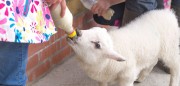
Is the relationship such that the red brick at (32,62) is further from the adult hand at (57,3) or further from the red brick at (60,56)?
the adult hand at (57,3)

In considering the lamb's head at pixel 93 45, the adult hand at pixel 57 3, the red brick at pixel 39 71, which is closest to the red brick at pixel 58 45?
the red brick at pixel 39 71

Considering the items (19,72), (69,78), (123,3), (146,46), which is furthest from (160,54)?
(19,72)

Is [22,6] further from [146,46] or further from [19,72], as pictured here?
[146,46]

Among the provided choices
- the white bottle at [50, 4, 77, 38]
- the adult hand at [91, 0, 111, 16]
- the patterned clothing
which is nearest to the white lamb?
the adult hand at [91, 0, 111, 16]

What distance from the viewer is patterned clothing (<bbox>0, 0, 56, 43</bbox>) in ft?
3.45

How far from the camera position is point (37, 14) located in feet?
3.86

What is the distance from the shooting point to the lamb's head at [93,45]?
1824mm

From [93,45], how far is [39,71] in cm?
83

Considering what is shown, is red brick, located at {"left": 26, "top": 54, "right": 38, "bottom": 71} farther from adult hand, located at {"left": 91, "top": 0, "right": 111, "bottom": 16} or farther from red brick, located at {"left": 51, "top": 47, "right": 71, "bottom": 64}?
adult hand, located at {"left": 91, "top": 0, "right": 111, "bottom": 16}

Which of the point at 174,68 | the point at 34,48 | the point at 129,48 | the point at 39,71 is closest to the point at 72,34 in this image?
the point at 129,48

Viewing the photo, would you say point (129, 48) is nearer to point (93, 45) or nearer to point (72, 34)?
point (93, 45)

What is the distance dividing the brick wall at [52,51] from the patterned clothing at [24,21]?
1120 mm

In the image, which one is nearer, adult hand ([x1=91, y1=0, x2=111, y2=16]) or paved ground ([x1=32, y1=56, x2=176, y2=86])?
adult hand ([x1=91, y1=0, x2=111, y2=16])

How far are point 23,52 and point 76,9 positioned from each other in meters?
1.47
